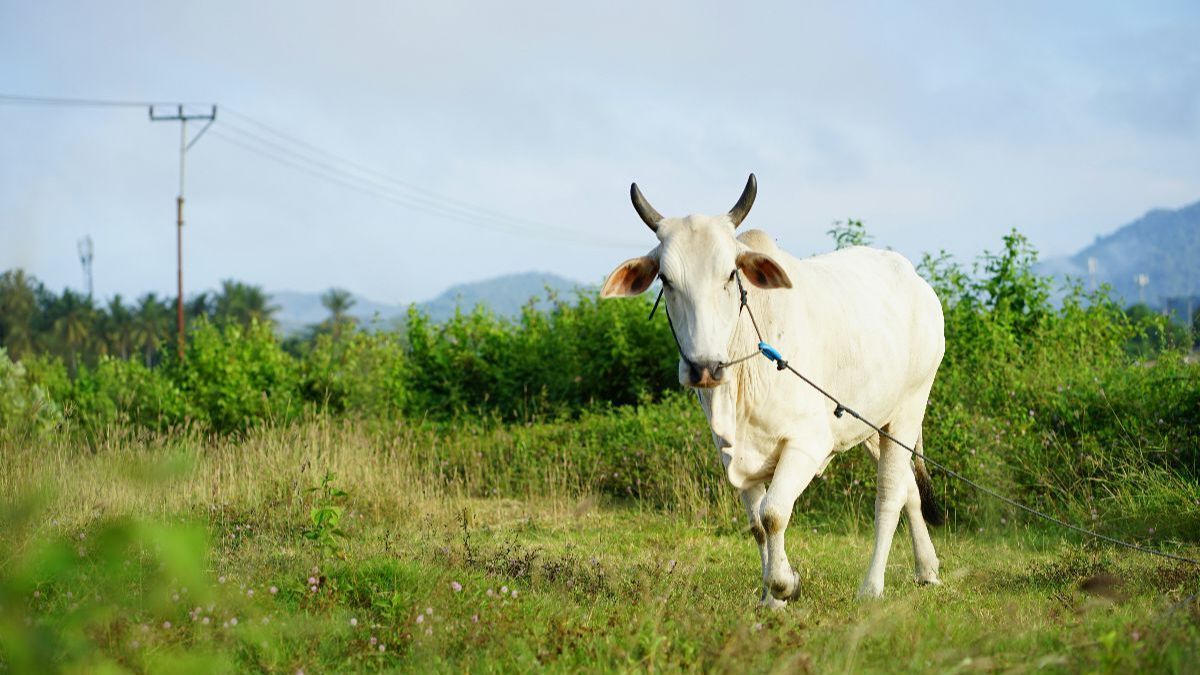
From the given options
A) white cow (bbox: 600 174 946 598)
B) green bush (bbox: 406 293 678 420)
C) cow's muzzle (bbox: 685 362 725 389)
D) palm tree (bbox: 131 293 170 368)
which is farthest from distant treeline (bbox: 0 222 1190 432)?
palm tree (bbox: 131 293 170 368)

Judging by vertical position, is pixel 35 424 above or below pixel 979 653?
above

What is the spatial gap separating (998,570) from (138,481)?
5833mm

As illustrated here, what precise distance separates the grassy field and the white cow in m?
0.48

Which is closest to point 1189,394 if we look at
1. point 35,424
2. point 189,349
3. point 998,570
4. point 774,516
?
point 998,570

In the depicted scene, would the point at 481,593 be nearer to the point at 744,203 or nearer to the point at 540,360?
the point at 744,203

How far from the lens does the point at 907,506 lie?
20.9 feet

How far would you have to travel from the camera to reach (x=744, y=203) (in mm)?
5176

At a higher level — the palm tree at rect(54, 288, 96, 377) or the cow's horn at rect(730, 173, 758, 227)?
the palm tree at rect(54, 288, 96, 377)

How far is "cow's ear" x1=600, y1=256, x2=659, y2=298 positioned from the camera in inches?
199

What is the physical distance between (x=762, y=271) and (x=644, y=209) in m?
0.69

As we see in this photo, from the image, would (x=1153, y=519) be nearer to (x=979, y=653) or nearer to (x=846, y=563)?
(x=846, y=563)

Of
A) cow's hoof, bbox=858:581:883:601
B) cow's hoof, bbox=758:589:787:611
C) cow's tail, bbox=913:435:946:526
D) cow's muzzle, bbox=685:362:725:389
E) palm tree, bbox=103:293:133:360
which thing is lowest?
cow's hoof, bbox=858:581:883:601

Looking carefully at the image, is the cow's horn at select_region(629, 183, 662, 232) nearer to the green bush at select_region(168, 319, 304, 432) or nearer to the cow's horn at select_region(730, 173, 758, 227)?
the cow's horn at select_region(730, 173, 758, 227)

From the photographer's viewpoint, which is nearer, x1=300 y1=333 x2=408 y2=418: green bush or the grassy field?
the grassy field
